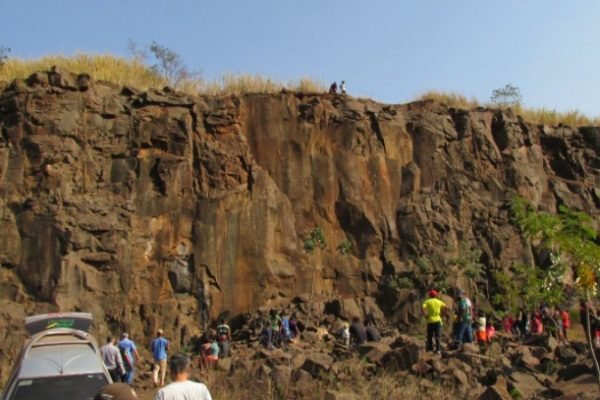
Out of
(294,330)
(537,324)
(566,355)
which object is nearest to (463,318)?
(566,355)

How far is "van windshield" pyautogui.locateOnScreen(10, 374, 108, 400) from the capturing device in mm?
7680

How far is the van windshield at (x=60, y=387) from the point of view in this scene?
768 cm

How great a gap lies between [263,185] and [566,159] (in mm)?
14279

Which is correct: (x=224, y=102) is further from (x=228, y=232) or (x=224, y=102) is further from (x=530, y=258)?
(x=530, y=258)

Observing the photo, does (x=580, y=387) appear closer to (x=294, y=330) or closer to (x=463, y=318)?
(x=463, y=318)

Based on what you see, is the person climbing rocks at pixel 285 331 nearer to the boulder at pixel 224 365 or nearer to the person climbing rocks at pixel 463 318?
the boulder at pixel 224 365

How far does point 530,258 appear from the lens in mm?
27531

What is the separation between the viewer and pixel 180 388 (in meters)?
5.84

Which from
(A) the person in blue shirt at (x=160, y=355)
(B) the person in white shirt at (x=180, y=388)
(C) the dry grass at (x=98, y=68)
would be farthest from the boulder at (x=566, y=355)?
(C) the dry grass at (x=98, y=68)

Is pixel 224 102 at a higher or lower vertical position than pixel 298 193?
higher

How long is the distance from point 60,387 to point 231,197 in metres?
17.1

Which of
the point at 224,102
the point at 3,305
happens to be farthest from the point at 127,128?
the point at 3,305

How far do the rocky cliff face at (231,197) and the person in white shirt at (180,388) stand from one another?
14800 millimetres

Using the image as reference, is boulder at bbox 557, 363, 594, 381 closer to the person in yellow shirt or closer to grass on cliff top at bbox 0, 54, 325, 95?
the person in yellow shirt
